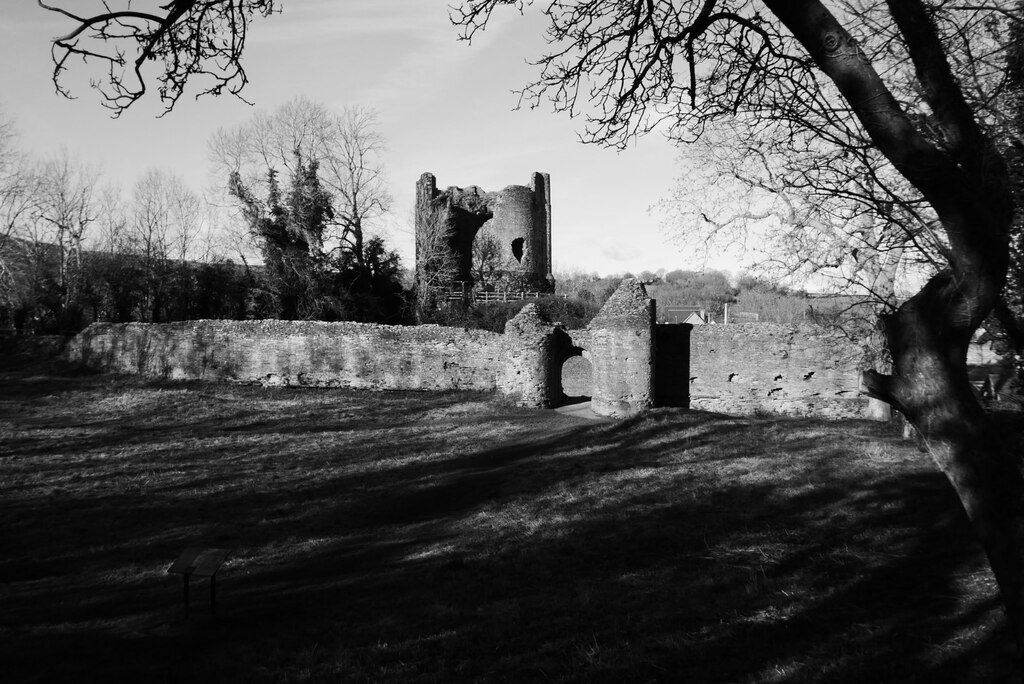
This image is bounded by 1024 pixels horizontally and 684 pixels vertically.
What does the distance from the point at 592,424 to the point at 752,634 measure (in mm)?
10932

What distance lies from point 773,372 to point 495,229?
2454cm

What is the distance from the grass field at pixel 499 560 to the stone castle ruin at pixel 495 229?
22.6 meters

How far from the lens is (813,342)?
720 inches

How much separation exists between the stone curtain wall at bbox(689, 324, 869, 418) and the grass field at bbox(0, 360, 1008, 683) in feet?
13.9

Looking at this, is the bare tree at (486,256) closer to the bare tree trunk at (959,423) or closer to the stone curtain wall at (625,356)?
the stone curtain wall at (625,356)

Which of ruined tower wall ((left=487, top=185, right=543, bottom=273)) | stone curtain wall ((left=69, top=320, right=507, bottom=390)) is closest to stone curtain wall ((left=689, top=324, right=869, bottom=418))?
stone curtain wall ((left=69, top=320, right=507, bottom=390))

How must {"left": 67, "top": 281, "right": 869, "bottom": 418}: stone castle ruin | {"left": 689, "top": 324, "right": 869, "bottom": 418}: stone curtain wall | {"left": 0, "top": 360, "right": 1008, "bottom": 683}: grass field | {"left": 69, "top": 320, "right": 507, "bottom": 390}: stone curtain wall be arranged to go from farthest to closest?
1. {"left": 69, "top": 320, "right": 507, "bottom": 390}: stone curtain wall
2. {"left": 689, "top": 324, "right": 869, "bottom": 418}: stone curtain wall
3. {"left": 67, "top": 281, "right": 869, "bottom": 418}: stone castle ruin
4. {"left": 0, "top": 360, "right": 1008, "bottom": 683}: grass field

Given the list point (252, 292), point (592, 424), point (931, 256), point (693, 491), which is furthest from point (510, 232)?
point (931, 256)

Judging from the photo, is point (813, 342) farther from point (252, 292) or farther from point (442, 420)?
point (252, 292)

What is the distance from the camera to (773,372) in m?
18.6

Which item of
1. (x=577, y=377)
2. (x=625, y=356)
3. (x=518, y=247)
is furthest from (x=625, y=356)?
(x=518, y=247)

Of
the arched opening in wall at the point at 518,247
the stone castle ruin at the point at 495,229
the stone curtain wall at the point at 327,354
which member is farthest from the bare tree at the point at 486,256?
the stone curtain wall at the point at 327,354

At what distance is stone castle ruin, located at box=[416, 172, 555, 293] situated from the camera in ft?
116

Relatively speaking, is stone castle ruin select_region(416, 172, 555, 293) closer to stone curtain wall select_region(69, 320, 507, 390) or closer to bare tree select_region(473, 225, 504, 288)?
bare tree select_region(473, 225, 504, 288)
